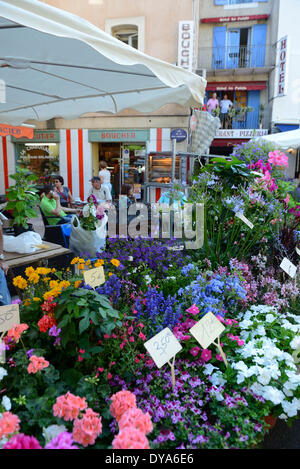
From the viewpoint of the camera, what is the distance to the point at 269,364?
1.60 m

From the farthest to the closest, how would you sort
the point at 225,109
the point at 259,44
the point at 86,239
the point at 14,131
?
the point at 259,44, the point at 225,109, the point at 14,131, the point at 86,239

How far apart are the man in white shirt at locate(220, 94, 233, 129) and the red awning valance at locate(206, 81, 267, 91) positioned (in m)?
0.46

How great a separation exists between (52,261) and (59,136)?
9428 millimetres

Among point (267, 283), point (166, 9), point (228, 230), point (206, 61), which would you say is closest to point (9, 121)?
point (228, 230)

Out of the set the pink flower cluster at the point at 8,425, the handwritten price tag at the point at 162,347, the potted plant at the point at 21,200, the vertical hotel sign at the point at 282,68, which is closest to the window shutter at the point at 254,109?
the vertical hotel sign at the point at 282,68

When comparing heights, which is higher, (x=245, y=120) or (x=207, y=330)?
(x=245, y=120)

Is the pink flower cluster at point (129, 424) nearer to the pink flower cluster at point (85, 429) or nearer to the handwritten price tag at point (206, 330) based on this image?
the pink flower cluster at point (85, 429)

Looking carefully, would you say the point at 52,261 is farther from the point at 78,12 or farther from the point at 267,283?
the point at 78,12

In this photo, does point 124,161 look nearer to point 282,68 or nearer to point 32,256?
point 282,68

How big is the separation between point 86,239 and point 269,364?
258 cm

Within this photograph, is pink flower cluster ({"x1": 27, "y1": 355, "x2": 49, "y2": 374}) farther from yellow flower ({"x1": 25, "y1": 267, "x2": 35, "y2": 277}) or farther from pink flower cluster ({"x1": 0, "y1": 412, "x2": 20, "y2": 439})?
yellow flower ({"x1": 25, "y1": 267, "x2": 35, "y2": 277})

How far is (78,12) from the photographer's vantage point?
36.7 ft

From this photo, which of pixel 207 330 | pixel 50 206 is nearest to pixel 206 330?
pixel 207 330

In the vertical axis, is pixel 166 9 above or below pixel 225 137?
above
